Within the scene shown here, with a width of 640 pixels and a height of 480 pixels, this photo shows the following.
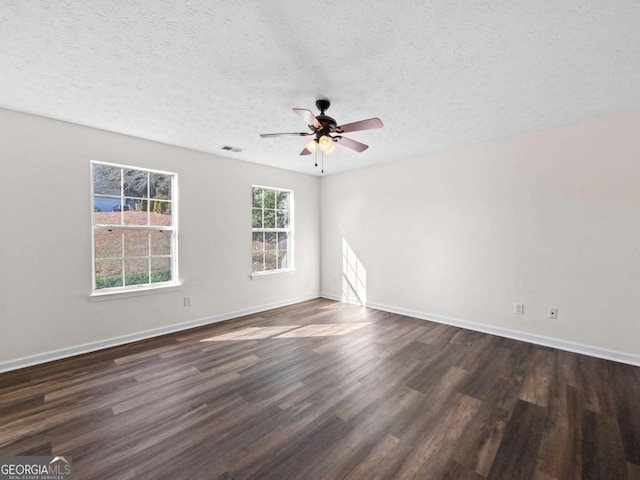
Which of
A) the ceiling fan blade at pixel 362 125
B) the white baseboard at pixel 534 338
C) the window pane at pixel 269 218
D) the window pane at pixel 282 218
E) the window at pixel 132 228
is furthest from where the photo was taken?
the window pane at pixel 282 218

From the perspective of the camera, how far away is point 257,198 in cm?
492

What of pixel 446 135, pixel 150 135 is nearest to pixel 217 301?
pixel 150 135

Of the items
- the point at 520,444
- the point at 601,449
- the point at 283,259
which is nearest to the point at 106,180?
the point at 283,259

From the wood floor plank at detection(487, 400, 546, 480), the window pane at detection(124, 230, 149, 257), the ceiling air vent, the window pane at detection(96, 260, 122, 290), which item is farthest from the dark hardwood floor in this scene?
the ceiling air vent

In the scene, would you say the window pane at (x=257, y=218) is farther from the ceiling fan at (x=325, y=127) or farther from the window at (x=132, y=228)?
the ceiling fan at (x=325, y=127)

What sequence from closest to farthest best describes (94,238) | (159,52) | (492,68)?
(159,52) → (492,68) → (94,238)

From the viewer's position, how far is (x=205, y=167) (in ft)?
13.6

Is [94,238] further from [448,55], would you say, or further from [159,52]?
[448,55]

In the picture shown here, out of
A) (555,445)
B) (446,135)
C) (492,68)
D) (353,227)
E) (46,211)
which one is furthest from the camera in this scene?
(353,227)

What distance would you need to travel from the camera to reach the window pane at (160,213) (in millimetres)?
3730

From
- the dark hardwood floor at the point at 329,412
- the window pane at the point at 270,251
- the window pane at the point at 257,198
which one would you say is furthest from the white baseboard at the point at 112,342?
the window pane at the point at 257,198

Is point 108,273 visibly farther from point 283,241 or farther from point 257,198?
point 283,241

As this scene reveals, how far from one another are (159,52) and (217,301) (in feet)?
10.9

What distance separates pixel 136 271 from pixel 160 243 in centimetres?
46
